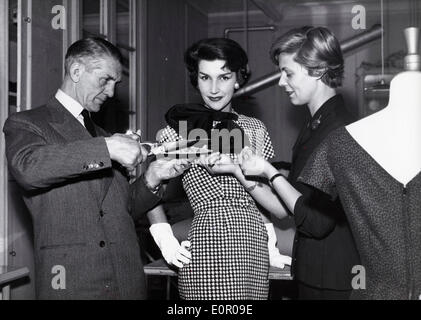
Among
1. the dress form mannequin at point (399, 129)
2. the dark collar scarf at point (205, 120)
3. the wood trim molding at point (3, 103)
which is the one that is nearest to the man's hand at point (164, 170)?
the dark collar scarf at point (205, 120)

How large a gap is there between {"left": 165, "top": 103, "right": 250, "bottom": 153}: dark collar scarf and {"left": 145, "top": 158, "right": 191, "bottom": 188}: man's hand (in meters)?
0.14

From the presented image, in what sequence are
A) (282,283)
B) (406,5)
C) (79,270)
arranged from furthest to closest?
(406,5) → (282,283) → (79,270)

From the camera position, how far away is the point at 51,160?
59.4 inches

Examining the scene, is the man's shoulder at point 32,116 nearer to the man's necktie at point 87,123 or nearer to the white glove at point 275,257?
the man's necktie at point 87,123

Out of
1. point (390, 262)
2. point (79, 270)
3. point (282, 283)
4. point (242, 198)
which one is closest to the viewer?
point (390, 262)

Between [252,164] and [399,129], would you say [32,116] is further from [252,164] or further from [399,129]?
[399,129]

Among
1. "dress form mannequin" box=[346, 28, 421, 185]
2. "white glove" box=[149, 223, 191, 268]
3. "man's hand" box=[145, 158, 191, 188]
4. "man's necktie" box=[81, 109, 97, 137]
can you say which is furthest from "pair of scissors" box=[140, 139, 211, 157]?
"dress form mannequin" box=[346, 28, 421, 185]

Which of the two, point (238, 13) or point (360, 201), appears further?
point (238, 13)

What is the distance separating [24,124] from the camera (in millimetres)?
1615

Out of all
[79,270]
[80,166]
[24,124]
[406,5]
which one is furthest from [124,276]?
[406,5]
